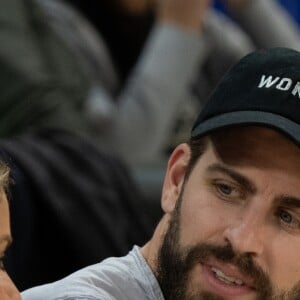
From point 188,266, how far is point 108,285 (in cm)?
8

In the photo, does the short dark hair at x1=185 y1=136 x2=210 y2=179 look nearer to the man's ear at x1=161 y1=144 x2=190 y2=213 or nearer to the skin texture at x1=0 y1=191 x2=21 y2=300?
the man's ear at x1=161 y1=144 x2=190 y2=213

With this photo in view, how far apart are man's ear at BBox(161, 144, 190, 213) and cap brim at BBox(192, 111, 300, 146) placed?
1.9 inches

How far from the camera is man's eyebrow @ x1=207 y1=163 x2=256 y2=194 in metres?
1.01

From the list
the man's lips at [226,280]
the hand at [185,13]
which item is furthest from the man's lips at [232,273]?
the hand at [185,13]

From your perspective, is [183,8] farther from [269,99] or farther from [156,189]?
[269,99]

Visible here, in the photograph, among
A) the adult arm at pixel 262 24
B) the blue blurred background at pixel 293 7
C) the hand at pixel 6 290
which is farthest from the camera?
the blue blurred background at pixel 293 7

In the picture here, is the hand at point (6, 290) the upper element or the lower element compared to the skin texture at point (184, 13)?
upper

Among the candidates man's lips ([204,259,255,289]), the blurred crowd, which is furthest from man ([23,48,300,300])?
the blurred crowd

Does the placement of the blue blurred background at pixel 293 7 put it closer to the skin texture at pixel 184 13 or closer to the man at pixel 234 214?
the skin texture at pixel 184 13

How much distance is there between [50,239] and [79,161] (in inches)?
6.2

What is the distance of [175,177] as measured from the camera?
111 cm

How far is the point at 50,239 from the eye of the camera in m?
1.59

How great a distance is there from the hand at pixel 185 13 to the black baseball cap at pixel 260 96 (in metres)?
1.01

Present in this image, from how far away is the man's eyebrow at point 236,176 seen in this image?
1.01 m
